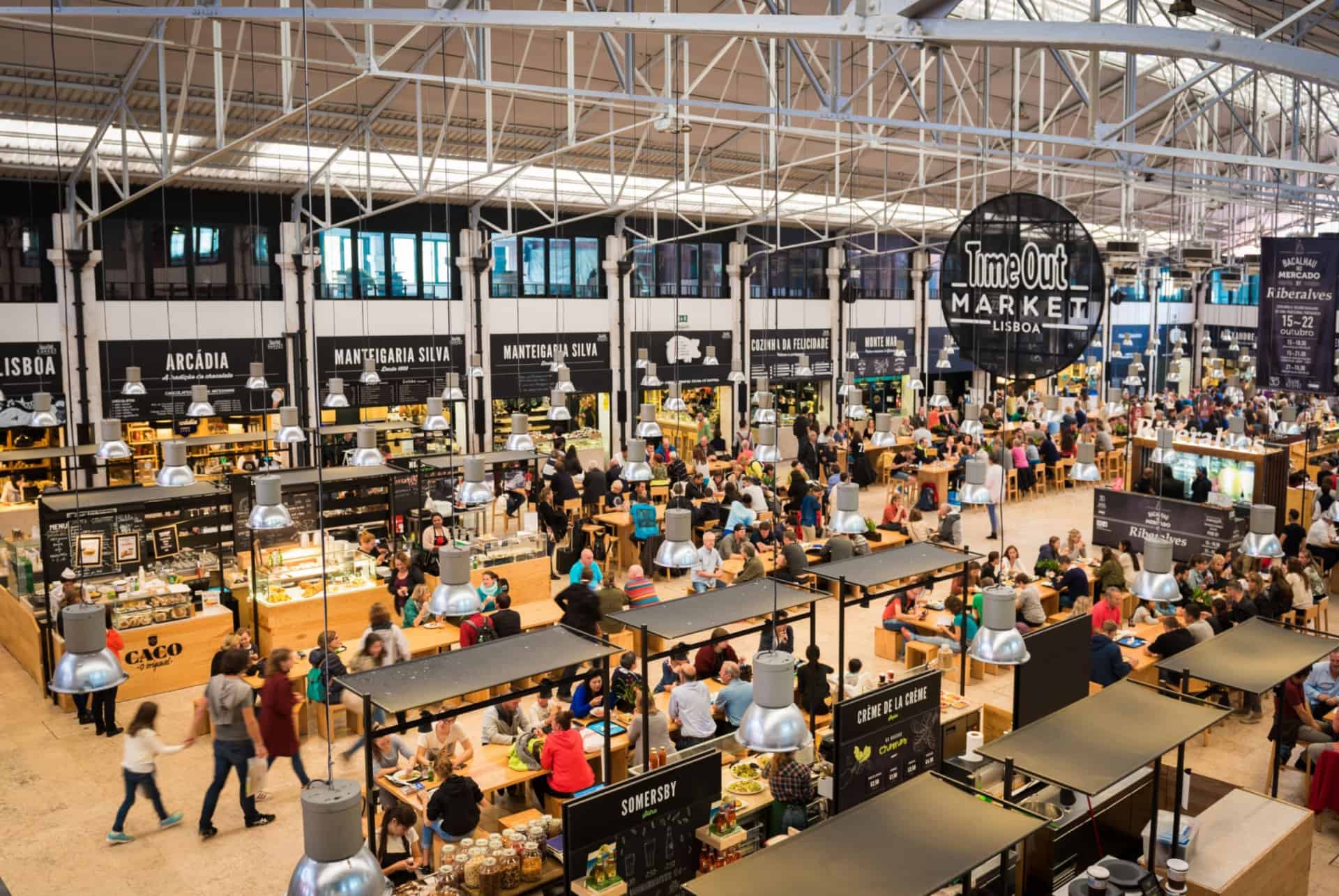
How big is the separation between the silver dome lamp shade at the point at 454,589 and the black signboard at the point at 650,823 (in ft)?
6.13

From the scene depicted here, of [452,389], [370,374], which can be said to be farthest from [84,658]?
[370,374]

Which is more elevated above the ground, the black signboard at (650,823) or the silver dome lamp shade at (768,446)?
the silver dome lamp shade at (768,446)

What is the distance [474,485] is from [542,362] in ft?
38.2

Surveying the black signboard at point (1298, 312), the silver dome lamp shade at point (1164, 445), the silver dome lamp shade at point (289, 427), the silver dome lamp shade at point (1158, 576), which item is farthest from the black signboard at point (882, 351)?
the silver dome lamp shade at point (1158, 576)

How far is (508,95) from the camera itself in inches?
609

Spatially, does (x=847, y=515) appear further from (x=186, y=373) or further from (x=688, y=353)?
(x=688, y=353)

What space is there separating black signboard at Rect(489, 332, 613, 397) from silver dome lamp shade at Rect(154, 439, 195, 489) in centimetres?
1124

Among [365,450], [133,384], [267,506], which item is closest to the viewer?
[267,506]

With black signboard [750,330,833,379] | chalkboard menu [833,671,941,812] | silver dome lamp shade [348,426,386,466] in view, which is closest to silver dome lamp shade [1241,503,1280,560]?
chalkboard menu [833,671,941,812]

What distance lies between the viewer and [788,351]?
26.0 m

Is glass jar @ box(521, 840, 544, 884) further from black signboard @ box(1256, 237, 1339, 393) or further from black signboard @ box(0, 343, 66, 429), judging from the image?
black signboard @ box(0, 343, 66, 429)

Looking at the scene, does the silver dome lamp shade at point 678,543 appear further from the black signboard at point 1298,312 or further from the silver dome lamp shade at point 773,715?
the black signboard at point 1298,312

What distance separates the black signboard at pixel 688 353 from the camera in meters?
23.3

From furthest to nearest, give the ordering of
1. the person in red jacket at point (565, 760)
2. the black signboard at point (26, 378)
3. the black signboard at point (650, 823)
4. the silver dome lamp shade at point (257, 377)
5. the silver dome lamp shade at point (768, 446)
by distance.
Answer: the silver dome lamp shade at point (257, 377), the black signboard at point (26, 378), the silver dome lamp shade at point (768, 446), the person in red jacket at point (565, 760), the black signboard at point (650, 823)
